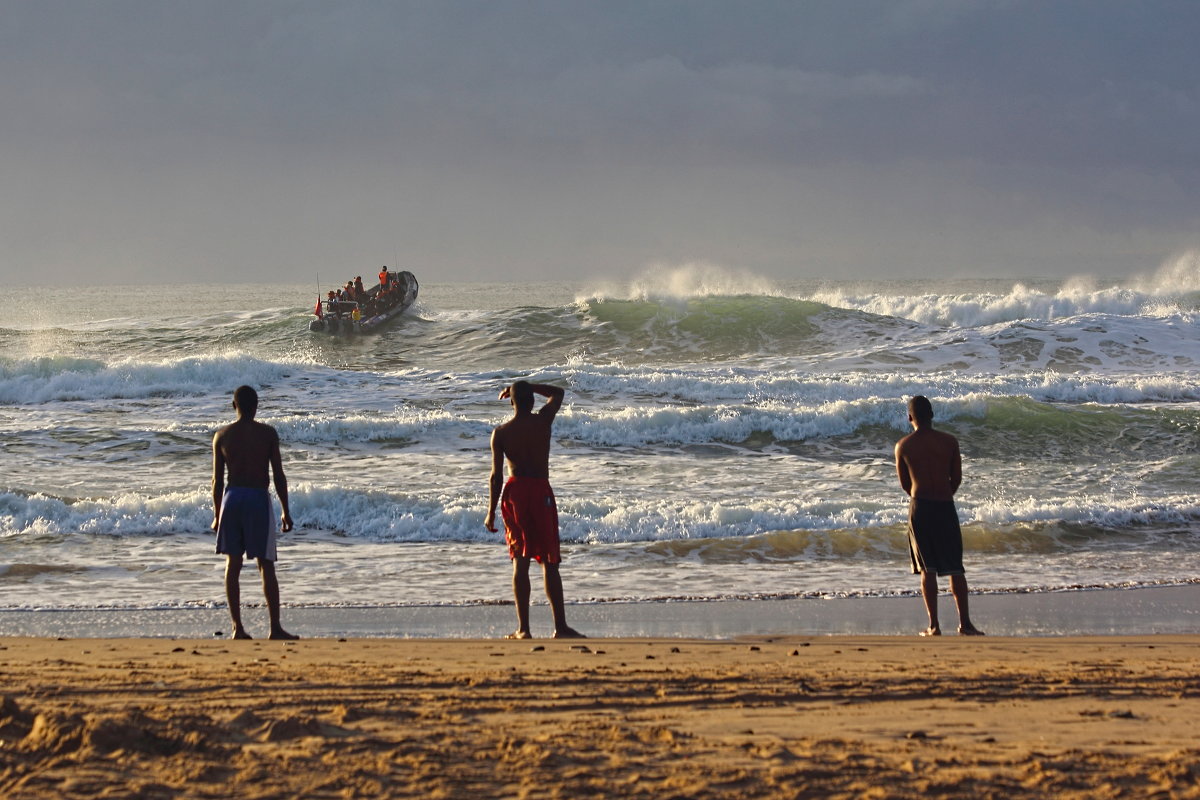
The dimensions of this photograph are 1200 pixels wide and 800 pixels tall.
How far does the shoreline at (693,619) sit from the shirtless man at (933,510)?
39cm

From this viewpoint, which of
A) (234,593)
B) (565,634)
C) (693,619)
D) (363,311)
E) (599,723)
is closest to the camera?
(599,723)

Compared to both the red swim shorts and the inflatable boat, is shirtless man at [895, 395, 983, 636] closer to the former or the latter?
the red swim shorts

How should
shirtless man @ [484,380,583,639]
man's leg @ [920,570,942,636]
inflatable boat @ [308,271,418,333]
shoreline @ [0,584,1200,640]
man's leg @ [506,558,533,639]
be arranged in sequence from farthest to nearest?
inflatable boat @ [308,271,418,333], shoreline @ [0,584,1200,640], man's leg @ [920,570,942,636], man's leg @ [506,558,533,639], shirtless man @ [484,380,583,639]

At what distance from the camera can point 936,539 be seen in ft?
23.1

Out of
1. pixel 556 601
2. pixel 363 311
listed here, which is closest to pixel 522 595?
pixel 556 601

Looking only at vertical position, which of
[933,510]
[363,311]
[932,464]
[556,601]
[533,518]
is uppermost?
[363,311]

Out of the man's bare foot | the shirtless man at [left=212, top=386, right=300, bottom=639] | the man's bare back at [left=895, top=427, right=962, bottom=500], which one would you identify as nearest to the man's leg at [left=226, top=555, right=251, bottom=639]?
the shirtless man at [left=212, top=386, right=300, bottom=639]

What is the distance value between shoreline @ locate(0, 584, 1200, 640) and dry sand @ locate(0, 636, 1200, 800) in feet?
3.98

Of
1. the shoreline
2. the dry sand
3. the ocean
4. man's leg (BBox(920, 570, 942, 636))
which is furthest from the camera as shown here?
the ocean

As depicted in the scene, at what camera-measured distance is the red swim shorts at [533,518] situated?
6.64 metres

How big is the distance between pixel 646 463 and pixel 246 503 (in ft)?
29.1

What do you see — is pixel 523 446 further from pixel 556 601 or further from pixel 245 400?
pixel 245 400

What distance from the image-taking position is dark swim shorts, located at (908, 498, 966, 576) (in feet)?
23.0

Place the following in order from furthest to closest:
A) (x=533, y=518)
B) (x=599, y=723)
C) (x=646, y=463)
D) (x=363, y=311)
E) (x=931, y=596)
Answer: (x=363, y=311), (x=646, y=463), (x=931, y=596), (x=533, y=518), (x=599, y=723)
